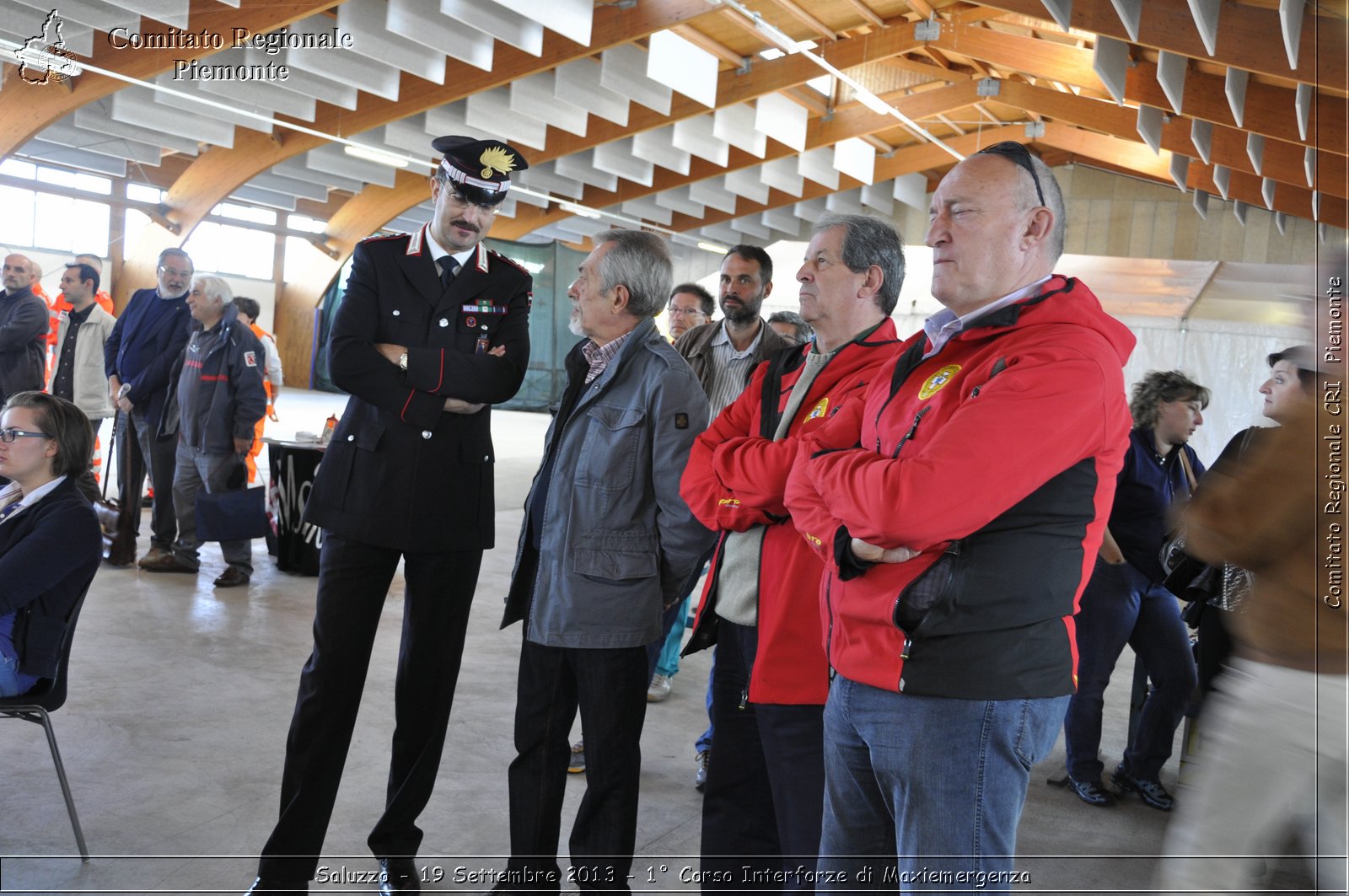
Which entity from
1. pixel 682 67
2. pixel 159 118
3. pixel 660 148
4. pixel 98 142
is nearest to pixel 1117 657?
pixel 682 67

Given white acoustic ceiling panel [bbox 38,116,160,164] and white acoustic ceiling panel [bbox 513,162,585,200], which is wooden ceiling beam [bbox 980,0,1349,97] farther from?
white acoustic ceiling panel [bbox 38,116,160,164]

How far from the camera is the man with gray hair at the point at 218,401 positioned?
5680 mm

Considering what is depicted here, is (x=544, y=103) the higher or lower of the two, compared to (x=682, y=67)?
lower

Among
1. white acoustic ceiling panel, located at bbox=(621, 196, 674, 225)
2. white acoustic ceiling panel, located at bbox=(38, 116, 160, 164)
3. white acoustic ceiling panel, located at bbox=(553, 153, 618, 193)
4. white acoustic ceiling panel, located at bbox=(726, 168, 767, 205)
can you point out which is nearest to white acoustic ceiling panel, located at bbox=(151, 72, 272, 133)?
white acoustic ceiling panel, located at bbox=(38, 116, 160, 164)

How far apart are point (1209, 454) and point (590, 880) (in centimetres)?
1197

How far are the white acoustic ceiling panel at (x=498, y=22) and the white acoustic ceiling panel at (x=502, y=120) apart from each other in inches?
94.4

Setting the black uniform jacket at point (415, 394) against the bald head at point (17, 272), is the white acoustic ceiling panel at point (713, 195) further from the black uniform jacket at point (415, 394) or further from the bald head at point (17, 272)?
the black uniform jacket at point (415, 394)

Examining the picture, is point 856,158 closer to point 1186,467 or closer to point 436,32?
point 436,32

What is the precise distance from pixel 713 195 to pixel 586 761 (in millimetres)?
17332

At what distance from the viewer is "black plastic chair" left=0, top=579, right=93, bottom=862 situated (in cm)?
251

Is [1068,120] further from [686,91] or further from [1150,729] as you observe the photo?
[1150,729]

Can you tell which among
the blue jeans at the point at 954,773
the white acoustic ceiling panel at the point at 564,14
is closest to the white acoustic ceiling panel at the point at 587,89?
the white acoustic ceiling panel at the point at 564,14

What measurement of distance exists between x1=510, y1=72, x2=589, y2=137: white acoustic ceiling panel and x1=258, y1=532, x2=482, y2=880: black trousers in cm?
995

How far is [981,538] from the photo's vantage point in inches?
55.6
